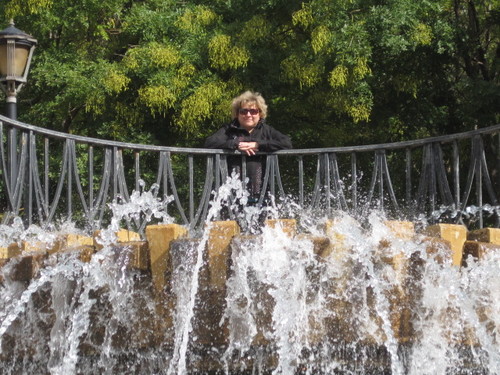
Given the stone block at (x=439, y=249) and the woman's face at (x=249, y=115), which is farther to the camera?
the woman's face at (x=249, y=115)

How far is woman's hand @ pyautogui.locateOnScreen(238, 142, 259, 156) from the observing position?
8242mm

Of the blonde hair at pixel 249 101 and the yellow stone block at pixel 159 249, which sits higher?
the blonde hair at pixel 249 101

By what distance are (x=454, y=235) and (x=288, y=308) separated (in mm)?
922

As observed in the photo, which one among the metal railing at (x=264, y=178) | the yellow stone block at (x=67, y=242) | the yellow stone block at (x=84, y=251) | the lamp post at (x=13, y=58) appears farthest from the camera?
the lamp post at (x=13, y=58)

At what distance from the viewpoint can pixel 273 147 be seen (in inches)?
326

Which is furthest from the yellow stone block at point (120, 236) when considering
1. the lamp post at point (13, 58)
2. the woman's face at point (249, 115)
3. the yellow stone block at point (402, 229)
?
the lamp post at point (13, 58)

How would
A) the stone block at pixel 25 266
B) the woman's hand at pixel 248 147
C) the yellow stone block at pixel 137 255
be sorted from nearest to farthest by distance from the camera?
the yellow stone block at pixel 137 255
the stone block at pixel 25 266
the woman's hand at pixel 248 147

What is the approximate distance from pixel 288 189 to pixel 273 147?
7359 mm

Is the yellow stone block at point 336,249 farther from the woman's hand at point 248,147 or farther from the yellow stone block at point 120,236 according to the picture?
the woman's hand at point 248,147

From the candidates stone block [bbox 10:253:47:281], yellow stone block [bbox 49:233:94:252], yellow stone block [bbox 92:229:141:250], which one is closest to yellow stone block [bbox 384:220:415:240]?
yellow stone block [bbox 92:229:141:250]

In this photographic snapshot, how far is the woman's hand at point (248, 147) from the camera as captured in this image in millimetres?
8242

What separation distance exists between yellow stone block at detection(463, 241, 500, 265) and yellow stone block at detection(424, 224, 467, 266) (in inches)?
1.1

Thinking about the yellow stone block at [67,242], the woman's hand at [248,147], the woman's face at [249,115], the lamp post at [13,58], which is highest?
the lamp post at [13,58]

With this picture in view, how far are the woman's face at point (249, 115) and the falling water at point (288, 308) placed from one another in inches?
110
